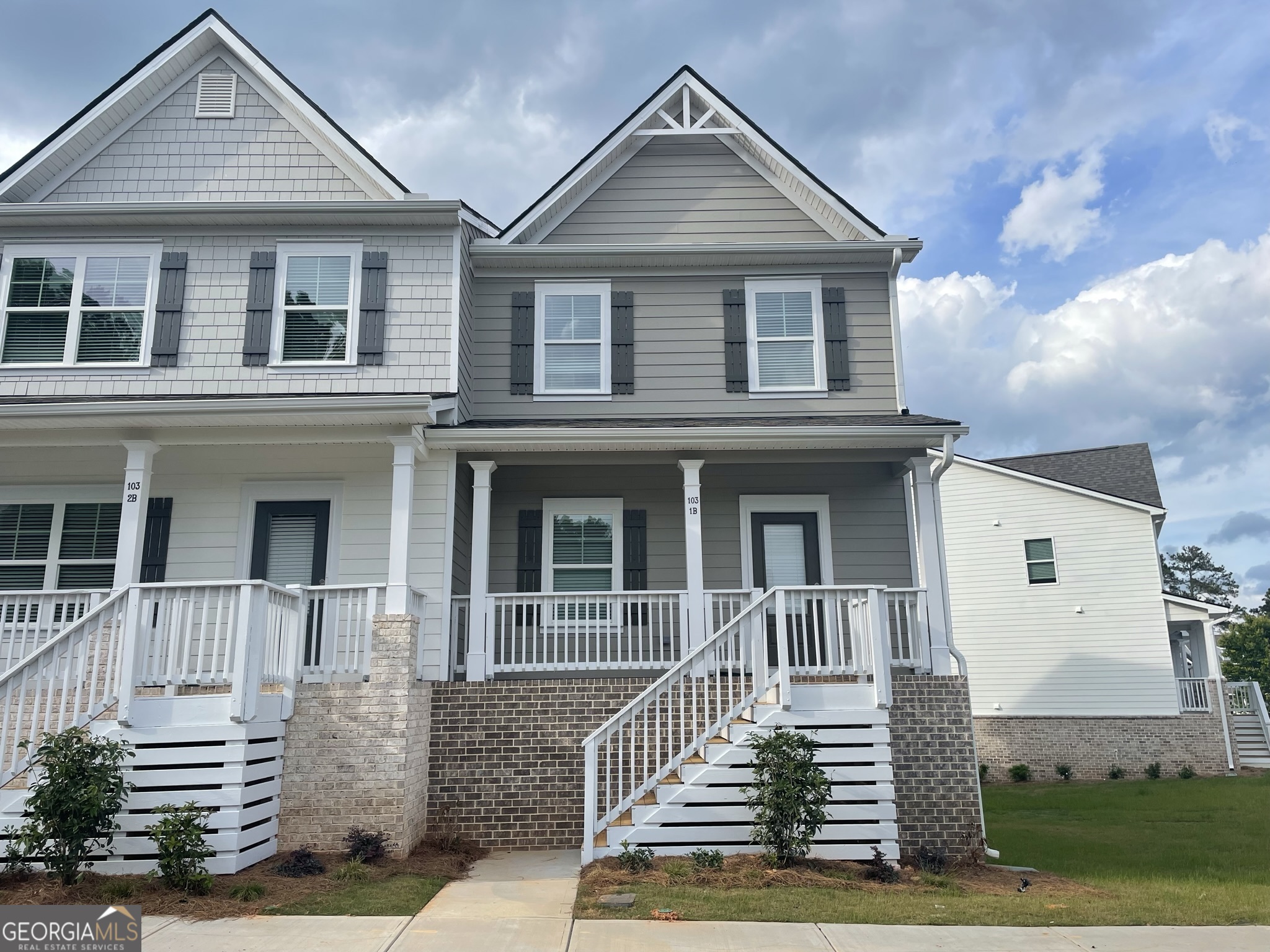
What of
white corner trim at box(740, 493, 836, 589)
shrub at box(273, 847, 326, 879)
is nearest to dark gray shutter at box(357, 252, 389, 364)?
white corner trim at box(740, 493, 836, 589)

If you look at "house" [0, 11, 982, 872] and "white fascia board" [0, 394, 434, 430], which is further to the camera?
"white fascia board" [0, 394, 434, 430]

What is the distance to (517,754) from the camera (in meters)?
9.78

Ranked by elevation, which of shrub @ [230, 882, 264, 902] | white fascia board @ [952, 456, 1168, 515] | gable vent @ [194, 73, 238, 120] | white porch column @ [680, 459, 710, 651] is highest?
gable vent @ [194, 73, 238, 120]

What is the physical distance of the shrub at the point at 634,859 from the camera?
7613mm

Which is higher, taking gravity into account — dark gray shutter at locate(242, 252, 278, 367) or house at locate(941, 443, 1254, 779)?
dark gray shutter at locate(242, 252, 278, 367)

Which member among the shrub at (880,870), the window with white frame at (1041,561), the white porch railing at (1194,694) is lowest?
the shrub at (880,870)

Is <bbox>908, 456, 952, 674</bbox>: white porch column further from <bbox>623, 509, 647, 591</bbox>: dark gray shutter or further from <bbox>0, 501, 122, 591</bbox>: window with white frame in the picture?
<bbox>0, 501, 122, 591</bbox>: window with white frame

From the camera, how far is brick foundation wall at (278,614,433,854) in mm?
8516

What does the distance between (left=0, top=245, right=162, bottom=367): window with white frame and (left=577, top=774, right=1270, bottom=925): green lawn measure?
9.24 meters

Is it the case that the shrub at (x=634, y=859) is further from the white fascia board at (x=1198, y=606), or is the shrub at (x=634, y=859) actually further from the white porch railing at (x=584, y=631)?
the white fascia board at (x=1198, y=606)

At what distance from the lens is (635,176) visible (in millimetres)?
13273

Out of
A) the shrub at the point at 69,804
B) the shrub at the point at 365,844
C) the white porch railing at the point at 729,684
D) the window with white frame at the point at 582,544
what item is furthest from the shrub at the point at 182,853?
the window with white frame at the point at 582,544

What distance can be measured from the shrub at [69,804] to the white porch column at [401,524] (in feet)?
9.47

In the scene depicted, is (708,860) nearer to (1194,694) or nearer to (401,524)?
(401,524)
